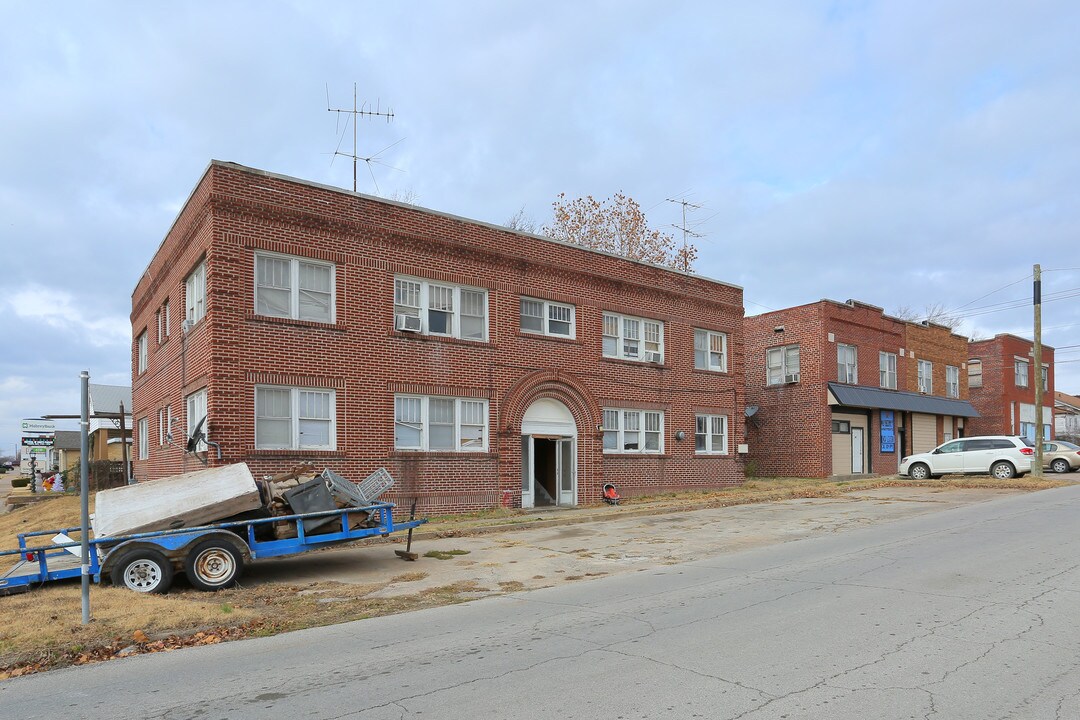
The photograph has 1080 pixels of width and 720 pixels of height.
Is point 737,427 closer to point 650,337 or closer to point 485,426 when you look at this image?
point 650,337

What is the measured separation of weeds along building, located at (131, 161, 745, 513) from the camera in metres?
16.6

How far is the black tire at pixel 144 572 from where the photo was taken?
33.0 feet

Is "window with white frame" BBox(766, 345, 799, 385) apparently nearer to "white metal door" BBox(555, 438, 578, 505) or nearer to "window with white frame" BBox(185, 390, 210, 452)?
"white metal door" BBox(555, 438, 578, 505)

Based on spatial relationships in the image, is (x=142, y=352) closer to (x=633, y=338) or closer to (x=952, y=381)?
(x=633, y=338)

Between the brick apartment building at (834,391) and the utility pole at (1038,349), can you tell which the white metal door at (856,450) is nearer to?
the brick apartment building at (834,391)

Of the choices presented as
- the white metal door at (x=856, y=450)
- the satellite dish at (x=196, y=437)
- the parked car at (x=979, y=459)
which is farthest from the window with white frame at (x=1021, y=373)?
the satellite dish at (x=196, y=437)

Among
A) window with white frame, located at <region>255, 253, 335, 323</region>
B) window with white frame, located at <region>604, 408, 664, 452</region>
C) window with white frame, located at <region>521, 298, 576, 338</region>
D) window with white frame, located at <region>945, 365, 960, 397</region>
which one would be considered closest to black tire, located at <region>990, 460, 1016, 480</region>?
window with white frame, located at <region>945, 365, 960, 397</region>

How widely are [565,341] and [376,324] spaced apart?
19.2 ft

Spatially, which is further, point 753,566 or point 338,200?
point 338,200

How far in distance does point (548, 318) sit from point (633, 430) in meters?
4.63

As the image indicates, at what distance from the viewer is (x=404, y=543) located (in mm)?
15078

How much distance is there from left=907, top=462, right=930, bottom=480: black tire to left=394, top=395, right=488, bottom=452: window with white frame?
1870cm

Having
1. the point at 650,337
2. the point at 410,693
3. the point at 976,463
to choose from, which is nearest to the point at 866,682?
the point at 410,693

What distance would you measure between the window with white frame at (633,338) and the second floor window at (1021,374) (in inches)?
1242
